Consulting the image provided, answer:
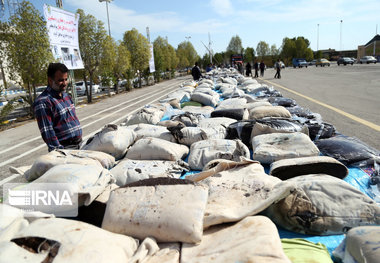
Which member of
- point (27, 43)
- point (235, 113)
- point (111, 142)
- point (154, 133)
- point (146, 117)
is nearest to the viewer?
point (111, 142)

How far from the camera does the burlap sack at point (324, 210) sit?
1.57m

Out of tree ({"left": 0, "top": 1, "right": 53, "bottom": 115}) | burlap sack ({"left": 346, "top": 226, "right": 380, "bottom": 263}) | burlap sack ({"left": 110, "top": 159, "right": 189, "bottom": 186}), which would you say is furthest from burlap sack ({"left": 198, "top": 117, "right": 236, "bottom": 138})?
tree ({"left": 0, "top": 1, "right": 53, "bottom": 115})

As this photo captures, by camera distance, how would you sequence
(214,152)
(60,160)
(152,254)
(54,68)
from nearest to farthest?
(152,254) < (60,160) < (54,68) < (214,152)

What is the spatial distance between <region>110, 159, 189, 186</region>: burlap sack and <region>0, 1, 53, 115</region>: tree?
906 cm

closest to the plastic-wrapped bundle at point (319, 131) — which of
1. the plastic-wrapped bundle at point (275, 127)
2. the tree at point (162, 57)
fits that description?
the plastic-wrapped bundle at point (275, 127)

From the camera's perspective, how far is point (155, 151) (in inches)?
106

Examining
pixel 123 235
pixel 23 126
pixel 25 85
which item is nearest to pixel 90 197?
pixel 123 235

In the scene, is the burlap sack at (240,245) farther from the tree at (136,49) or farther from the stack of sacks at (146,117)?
the tree at (136,49)

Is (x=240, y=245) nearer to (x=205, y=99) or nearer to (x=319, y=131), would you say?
(x=319, y=131)

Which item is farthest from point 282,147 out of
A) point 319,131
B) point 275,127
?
point 319,131

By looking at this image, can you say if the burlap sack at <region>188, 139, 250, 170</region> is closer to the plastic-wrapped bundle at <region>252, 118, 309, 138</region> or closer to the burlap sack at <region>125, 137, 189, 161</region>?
the burlap sack at <region>125, 137, 189, 161</region>

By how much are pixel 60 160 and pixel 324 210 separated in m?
2.02

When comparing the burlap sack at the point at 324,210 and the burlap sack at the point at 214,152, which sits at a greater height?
the burlap sack at the point at 214,152

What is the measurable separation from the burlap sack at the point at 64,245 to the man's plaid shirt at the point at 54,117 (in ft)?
4.45
